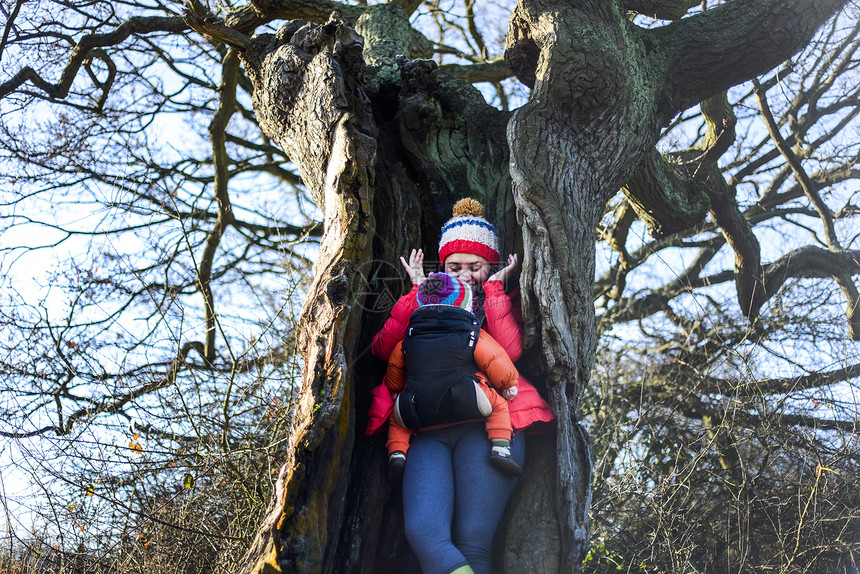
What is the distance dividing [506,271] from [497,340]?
0.48 metres

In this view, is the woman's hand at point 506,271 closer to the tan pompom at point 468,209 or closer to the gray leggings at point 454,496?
the tan pompom at point 468,209

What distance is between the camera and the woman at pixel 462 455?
119 inches

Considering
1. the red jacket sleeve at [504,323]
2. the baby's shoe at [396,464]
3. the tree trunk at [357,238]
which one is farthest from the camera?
the red jacket sleeve at [504,323]

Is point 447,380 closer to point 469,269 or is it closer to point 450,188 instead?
point 469,269

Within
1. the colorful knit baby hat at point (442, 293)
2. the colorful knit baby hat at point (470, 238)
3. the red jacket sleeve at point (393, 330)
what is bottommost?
the red jacket sleeve at point (393, 330)

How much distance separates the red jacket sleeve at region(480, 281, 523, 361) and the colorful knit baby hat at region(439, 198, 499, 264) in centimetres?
33

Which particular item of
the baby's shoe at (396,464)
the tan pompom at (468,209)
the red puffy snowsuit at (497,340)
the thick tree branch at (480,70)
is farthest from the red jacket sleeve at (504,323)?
the thick tree branch at (480,70)

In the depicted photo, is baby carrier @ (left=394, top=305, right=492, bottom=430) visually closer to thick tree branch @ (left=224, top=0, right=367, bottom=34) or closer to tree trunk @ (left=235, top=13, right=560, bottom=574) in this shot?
tree trunk @ (left=235, top=13, right=560, bottom=574)

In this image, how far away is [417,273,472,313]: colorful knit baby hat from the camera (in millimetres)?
3611

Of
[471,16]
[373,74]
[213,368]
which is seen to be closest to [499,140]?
[373,74]

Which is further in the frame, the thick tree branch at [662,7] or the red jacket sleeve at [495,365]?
the thick tree branch at [662,7]

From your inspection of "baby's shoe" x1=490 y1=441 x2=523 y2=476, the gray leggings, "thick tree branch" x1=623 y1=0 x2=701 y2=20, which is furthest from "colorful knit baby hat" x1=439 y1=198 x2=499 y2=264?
"thick tree branch" x1=623 y1=0 x2=701 y2=20

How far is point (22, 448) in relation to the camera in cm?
377

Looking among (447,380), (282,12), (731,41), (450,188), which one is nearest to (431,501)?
(447,380)
